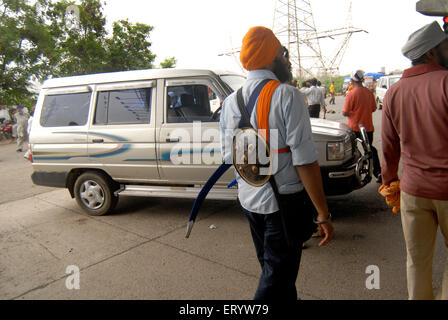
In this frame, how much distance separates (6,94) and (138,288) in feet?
→ 64.2

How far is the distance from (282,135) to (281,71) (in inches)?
17.9

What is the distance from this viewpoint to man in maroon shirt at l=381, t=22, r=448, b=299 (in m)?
1.91

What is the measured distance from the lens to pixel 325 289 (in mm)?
2941

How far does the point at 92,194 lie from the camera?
5.34 m

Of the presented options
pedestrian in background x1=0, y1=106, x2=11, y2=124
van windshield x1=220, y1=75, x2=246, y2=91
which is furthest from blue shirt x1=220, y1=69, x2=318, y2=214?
pedestrian in background x1=0, y1=106, x2=11, y2=124

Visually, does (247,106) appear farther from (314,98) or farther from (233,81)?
(314,98)

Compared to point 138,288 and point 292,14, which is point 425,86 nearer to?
point 138,288

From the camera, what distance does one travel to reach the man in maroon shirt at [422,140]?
1.91 meters

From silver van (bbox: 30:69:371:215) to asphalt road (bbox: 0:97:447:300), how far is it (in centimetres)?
50

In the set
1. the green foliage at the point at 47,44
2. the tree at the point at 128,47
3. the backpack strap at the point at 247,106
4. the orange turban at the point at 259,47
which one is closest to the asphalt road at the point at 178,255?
the backpack strap at the point at 247,106

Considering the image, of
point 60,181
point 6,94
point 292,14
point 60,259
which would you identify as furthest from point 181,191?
point 292,14

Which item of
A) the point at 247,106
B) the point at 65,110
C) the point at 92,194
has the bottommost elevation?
the point at 92,194

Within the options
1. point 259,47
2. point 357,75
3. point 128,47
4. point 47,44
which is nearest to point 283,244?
point 259,47

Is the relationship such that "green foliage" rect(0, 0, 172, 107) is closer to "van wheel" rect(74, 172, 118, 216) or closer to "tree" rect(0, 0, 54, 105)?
"tree" rect(0, 0, 54, 105)
